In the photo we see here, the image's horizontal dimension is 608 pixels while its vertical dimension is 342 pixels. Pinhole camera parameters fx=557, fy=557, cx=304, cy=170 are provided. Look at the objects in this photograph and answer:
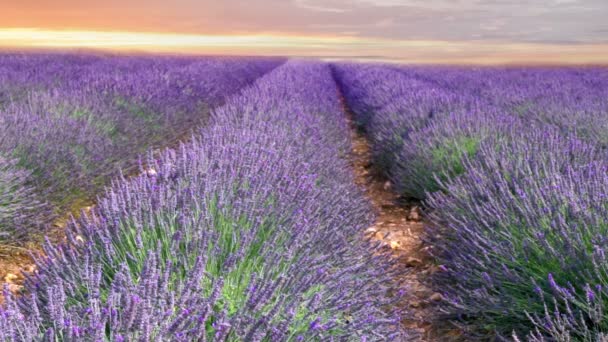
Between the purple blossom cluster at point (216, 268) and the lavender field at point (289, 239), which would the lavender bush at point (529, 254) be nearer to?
the lavender field at point (289, 239)

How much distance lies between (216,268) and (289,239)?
36 centimetres

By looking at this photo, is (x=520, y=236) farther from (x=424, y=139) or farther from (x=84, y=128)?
(x=84, y=128)

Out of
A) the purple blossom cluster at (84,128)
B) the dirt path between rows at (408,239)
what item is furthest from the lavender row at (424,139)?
the purple blossom cluster at (84,128)

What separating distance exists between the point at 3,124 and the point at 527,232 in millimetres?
3976

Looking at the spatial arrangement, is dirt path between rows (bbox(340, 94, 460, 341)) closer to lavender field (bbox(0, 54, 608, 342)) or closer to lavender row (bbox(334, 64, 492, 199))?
lavender field (bbox(0, 54, 608, 342))

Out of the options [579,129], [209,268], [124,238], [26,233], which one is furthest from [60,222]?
[579,129]

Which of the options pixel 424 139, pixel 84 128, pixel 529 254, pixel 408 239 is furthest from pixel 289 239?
pixel 84 128

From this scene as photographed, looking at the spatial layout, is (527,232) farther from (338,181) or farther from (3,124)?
(3,124)

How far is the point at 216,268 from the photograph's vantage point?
2068 mm

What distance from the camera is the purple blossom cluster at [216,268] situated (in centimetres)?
143

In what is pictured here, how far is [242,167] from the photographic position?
3.09 m

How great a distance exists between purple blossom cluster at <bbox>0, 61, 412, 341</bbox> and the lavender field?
1 centimetres

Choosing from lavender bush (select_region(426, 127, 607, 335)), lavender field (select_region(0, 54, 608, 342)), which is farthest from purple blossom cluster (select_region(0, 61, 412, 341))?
lavender bush (select_region(426, 127, 607, 335))

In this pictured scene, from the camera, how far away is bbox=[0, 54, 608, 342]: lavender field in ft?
5.30
